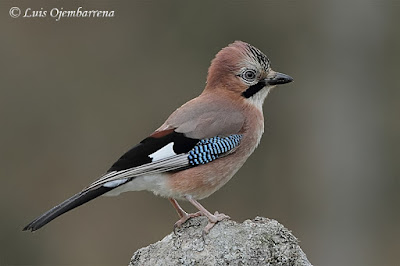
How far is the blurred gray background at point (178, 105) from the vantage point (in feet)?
40.7

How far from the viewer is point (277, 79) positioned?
273 inches

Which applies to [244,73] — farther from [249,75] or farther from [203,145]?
[203,145]

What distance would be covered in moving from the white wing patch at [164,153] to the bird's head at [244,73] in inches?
35.8

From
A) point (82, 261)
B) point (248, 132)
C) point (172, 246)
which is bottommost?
point (82, 261)

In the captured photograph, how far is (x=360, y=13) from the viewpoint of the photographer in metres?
14.0

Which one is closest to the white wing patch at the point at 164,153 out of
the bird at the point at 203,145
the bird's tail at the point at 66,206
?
the bird at the point at 203,145

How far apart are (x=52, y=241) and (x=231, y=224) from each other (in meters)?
6.82

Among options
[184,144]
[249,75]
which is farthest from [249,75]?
[184,144]

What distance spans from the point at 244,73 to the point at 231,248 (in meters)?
1.75

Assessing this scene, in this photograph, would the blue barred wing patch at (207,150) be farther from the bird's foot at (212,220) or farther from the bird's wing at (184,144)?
→ the bird's foot at (212,220)

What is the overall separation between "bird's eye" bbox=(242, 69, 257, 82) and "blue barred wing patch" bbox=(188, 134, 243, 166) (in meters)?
0.61

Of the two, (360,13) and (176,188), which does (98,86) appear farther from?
(176,188)

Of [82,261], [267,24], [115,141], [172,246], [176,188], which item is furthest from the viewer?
[267,24]

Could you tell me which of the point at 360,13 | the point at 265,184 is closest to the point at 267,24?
the point at 360,13
